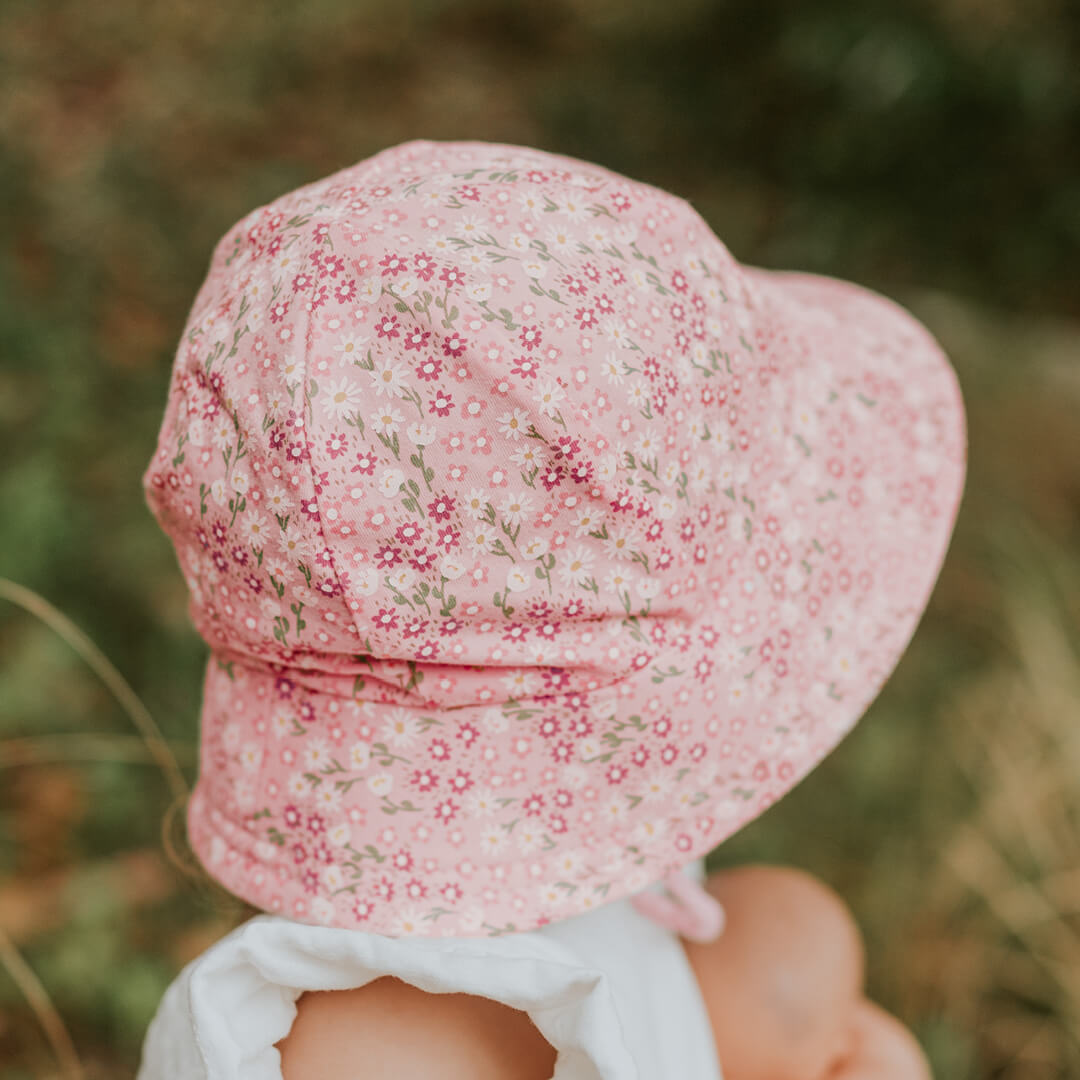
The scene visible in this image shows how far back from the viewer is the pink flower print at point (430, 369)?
608 millimetres

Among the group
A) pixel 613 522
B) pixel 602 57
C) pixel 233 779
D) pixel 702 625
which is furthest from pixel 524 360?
pixel 602 57

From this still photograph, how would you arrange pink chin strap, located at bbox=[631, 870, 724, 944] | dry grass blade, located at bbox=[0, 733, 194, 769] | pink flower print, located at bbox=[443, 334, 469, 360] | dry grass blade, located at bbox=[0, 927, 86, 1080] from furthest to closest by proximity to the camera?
dry grass blade, located at bbox=[0, 733, 194, 769]
dry grass blade, located at bbox=[0, 927, 86, 1080]
pink chin strap, located at bbox=[631, 870, 724, 944]
pink flower print, located at bbox=[443, 334, 469, 360]

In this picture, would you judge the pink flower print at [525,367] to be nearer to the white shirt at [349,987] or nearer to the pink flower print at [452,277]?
the pink flower print at [452,277]

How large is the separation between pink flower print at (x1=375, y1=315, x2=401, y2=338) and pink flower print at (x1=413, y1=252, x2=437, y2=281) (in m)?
0.03

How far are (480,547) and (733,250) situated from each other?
198 centimetres

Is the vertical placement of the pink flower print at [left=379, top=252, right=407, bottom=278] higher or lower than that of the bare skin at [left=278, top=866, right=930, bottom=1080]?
higher

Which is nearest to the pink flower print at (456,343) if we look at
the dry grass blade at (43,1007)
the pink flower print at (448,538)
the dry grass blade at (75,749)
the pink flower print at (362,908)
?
the pink flower print at (448,538)

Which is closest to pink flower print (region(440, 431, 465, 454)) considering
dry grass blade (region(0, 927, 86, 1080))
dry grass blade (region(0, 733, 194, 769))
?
dry grass blade (region(0, 927, 86, 1080))

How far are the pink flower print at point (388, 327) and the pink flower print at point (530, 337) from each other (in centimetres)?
7

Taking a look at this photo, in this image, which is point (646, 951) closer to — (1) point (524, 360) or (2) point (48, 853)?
(1) point (524, 360)

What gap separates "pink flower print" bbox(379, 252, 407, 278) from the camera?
2.02ft

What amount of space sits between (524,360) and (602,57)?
7.39 feet

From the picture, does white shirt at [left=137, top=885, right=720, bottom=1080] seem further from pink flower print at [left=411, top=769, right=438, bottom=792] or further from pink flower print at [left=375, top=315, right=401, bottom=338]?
pink flower print at [left=375, top=315, right=401, bottom=338]

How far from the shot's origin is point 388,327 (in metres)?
0.61
